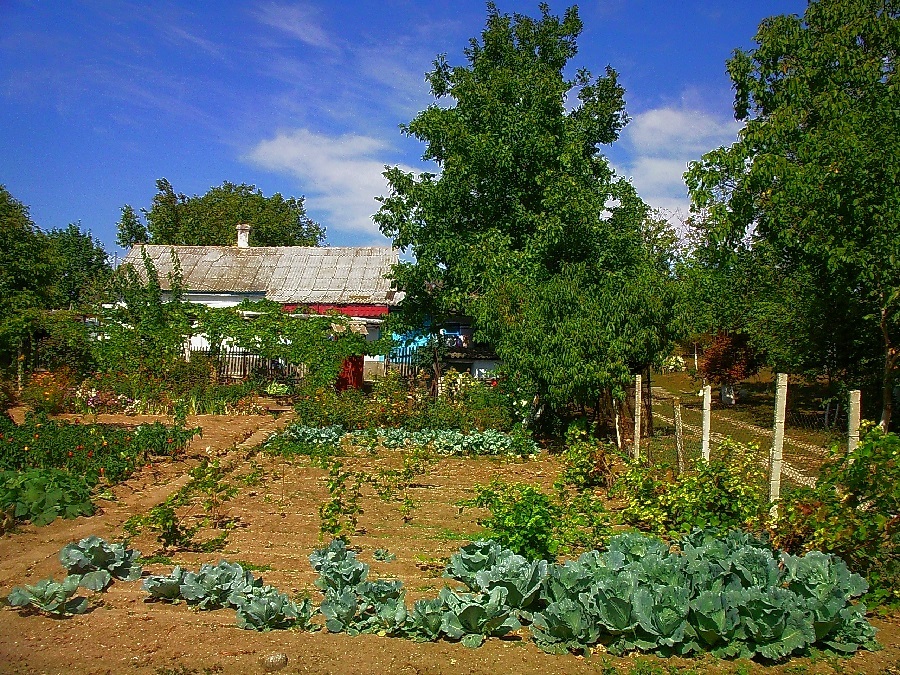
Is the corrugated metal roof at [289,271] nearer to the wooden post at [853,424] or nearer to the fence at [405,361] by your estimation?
the fence at [405,361]

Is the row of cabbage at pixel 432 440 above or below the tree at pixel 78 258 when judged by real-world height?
below

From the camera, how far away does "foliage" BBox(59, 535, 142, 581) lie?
5109mm

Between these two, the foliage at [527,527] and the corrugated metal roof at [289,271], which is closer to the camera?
the foliage at [527,527]

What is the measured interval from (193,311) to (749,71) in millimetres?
14210

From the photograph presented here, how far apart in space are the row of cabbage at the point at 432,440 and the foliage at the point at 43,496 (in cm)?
459

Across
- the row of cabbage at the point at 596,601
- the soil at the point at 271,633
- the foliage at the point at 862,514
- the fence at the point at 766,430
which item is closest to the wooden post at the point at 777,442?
the fence at the point at 766,430

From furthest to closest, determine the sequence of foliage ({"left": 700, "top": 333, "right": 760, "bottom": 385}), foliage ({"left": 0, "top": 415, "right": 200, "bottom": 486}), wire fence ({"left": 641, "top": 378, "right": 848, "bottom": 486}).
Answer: foliage ({"left": 700, "top": 333, "right": 760, "bottom": 385})
wire fence ({"left": 641, "top": 378, "right": 848, "bottom": 486})
foliage ({"left": 0, "top": 415, "right": 200, "bottom": 486})

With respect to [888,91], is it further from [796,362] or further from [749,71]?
[796,362]

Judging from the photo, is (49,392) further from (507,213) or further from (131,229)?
(131,229)

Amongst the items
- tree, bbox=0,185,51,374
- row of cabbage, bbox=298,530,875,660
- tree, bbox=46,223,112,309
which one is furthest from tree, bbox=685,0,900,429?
Answer: tree, bbox=46,223,112,309

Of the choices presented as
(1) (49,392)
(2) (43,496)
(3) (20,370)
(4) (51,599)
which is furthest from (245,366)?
(4) (51,599)

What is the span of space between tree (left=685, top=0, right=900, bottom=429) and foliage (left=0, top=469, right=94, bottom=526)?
1086 cm

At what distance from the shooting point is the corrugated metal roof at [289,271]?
2702 centimetres

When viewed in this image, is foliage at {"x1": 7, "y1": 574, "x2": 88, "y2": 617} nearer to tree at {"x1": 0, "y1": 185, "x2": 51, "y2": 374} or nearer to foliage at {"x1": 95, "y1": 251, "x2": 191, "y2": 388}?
foliage at {"x1": 95, "y1": 251, "x2": 191, "y2": 388}
